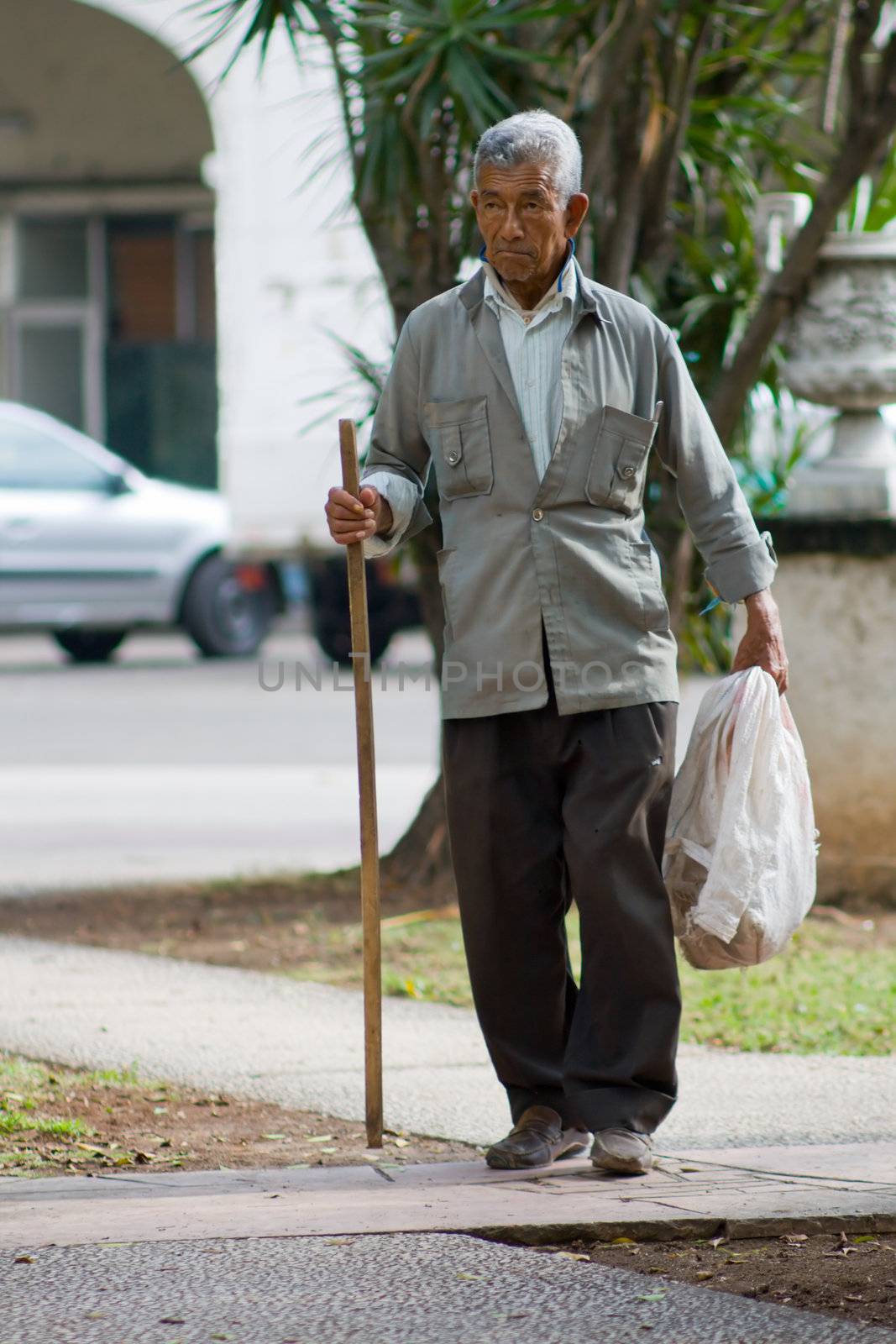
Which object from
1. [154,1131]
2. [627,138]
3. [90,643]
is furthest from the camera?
[90,643]

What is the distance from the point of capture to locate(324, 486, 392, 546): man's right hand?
13.0ft

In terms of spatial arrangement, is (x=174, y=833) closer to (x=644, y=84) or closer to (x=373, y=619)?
(x=644, y=84)

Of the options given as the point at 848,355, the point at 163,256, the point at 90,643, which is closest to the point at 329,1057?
the point at 848,355

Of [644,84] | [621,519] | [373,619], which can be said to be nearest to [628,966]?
[621,519]

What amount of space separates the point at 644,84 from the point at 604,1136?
4188 millimetres

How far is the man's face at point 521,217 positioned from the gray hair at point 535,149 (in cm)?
1

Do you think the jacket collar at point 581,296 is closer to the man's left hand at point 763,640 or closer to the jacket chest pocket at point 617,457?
the jacket chest pocket at point 617,457

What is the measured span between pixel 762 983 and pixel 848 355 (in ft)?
7.63

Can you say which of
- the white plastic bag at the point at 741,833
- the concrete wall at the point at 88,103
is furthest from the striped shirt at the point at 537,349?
the concrete wall at the point at 88,103

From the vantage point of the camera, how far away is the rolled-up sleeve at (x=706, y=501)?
406cm

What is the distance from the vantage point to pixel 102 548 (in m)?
16.4

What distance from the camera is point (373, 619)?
15953mm

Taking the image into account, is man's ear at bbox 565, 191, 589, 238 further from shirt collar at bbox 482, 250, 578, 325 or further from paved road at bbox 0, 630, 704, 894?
paved road at bbox 0, 630, 704, 894

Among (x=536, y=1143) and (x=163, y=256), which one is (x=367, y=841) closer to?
(x=536, y=1143)
